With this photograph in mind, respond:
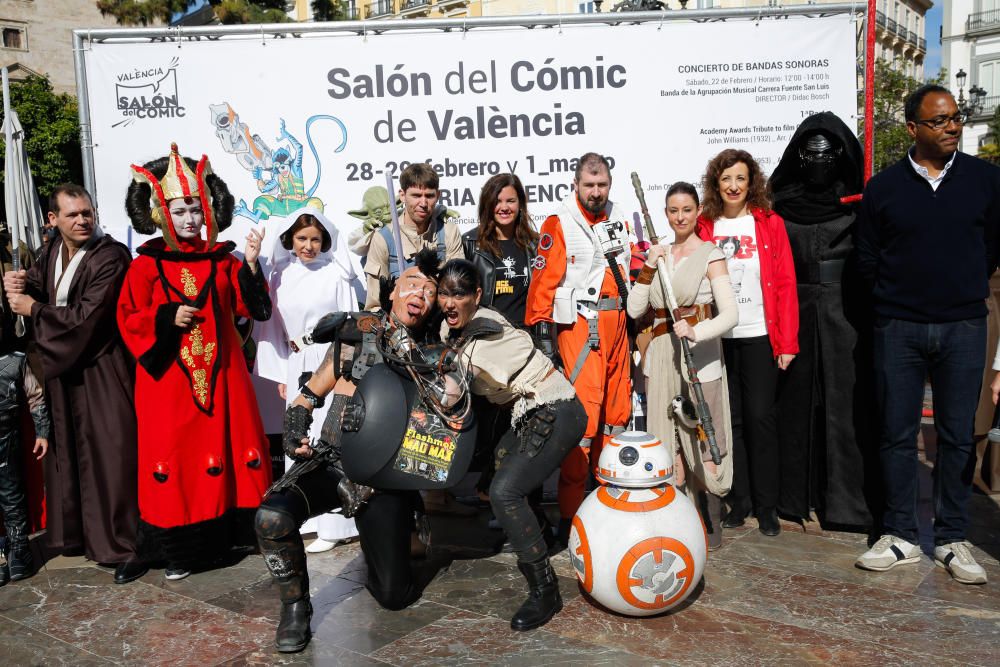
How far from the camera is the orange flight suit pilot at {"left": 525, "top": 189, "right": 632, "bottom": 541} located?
15.6 feet

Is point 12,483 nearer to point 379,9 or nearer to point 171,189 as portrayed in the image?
point 171,189

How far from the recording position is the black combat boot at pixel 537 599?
3.75 m

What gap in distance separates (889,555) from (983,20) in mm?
53321

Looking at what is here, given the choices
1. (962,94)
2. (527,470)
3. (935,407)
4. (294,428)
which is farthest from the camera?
(962,94)

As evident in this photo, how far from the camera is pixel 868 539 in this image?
15.8ft

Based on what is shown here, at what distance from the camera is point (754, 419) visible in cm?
492

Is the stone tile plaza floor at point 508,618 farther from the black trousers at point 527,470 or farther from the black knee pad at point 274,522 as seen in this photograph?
the black knee pad at point 274,522

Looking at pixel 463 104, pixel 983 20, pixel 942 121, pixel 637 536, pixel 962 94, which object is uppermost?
pixel 983 20

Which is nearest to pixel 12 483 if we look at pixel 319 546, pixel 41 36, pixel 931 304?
pixel 319 546

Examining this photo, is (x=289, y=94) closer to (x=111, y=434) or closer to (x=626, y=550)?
(x=111, y=434)

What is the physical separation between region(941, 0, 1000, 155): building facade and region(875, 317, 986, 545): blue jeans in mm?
48486

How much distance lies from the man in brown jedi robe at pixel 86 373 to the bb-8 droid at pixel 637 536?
2621 millimetres

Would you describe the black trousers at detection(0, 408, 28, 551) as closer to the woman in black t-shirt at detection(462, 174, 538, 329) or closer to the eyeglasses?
the woman in black t-shirt at detection(462, 174, 538, 329)

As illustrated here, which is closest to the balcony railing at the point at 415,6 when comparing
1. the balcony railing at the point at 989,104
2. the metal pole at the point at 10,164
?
the balcony railing at the point at 989,104
